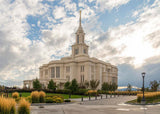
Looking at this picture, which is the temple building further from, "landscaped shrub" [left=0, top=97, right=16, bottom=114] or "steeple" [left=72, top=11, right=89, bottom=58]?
"landscaped shrub" [left=0, top=97, right=16, bottom=114]

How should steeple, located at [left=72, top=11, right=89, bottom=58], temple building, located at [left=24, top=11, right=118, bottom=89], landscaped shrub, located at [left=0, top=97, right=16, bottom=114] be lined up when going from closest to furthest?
landscaped shrub, located at [left=0, top=97, right=16, bottom=114] < temple building, located at [left=24, top=11, right=118, bottom=89] < steeple, located at [left=72, top=11, right=89, bottom=58]

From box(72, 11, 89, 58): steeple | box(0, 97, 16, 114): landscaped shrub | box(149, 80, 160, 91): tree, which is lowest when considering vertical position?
box(149, 80, 160, 91): tree

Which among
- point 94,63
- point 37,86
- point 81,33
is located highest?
point 81,33

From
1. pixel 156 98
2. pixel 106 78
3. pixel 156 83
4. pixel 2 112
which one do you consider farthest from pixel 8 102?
pixel 106 78

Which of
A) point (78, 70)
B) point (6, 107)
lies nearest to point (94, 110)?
point (6, 107)

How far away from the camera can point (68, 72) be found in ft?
228

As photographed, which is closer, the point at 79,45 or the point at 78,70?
the point at 78,70

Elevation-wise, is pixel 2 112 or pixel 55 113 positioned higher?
pixel 2 112

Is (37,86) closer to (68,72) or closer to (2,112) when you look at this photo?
(68,72)

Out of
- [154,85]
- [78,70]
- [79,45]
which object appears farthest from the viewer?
[79,45]

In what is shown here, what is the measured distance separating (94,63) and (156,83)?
28.1 metres

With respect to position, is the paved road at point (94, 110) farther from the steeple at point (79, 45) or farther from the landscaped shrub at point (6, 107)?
the steeple at point (79, 45)

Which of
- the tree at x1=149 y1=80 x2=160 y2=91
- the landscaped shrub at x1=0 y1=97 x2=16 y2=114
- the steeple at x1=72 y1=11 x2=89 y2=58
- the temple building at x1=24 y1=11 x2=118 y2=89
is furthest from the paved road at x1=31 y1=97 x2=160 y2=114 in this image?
the steeple at x1=72 y1=11 x2=89 y2=58

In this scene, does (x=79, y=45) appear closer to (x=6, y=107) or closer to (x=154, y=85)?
(x=154, y=85)
